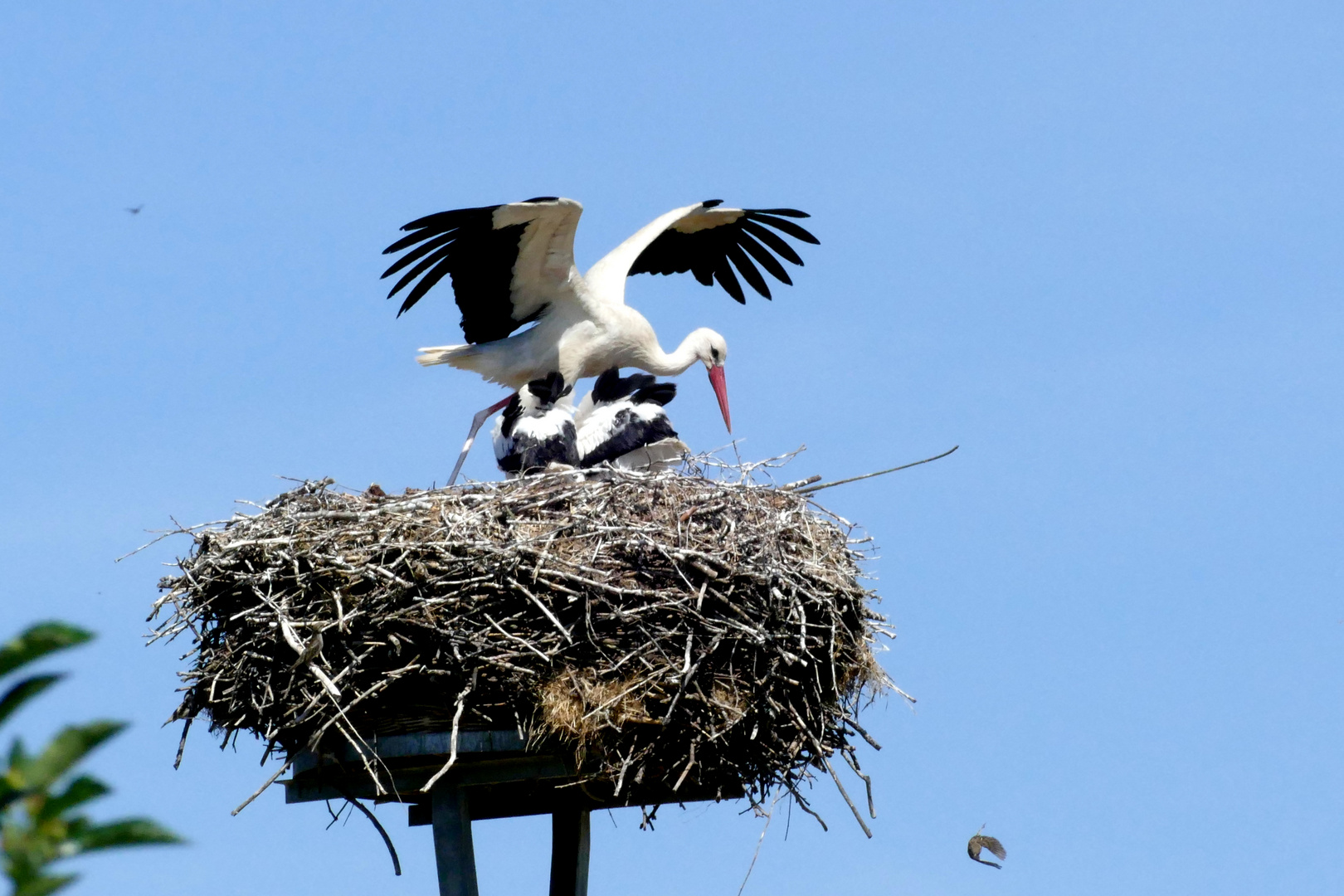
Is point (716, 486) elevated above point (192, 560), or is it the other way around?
point (716, 486)

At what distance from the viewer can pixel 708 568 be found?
5781mm

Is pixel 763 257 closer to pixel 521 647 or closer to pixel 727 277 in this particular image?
pixel 727 277

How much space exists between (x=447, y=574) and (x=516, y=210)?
3.08 m

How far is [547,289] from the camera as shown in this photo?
8.98 m

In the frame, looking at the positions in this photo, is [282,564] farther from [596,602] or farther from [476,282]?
[476,282]

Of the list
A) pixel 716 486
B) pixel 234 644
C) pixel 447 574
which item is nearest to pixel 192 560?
pixel 234 644

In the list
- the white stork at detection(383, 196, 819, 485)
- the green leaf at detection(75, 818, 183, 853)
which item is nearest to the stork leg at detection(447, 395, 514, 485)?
the white stork at detection(383, 196, 819, 485)

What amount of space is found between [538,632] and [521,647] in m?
0.09

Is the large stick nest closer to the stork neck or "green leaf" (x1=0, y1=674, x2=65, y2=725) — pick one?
the stork neck

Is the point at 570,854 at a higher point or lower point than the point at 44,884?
higher

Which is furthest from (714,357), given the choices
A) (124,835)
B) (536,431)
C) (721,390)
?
(124,835)

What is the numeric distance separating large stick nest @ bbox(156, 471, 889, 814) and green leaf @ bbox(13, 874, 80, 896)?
4.17m

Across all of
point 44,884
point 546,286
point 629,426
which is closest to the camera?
point 44,884

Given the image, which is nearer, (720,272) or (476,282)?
(476,282)
